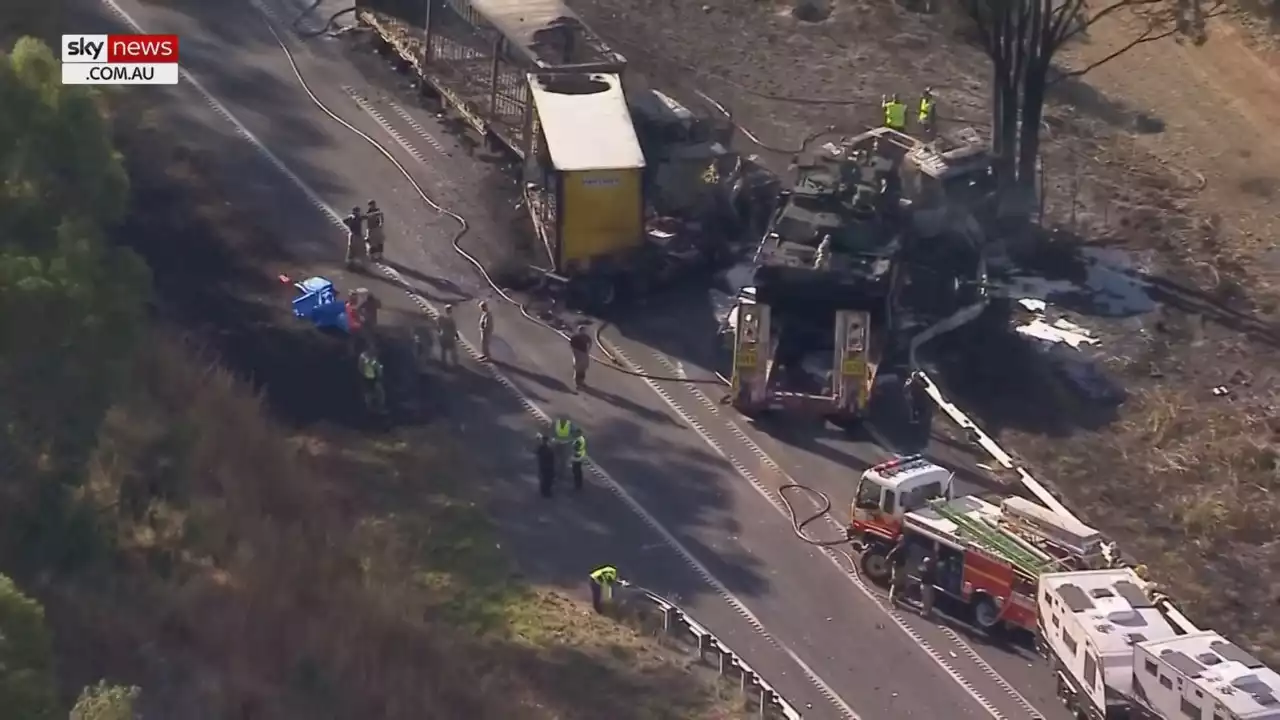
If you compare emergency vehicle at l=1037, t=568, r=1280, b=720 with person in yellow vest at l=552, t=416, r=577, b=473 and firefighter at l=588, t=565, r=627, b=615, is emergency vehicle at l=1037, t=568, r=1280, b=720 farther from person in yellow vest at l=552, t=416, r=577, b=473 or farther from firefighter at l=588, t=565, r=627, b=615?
person in yellow vest at l=552, t=416, r=577, b=473

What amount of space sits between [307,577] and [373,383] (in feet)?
23.8

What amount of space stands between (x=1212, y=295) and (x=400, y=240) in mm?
19073

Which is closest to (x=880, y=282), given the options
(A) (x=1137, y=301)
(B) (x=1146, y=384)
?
(B) (x=1146, y=384)

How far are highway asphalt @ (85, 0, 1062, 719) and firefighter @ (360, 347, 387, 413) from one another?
4.87ft

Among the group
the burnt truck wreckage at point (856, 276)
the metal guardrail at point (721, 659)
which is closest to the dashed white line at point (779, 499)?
the burnt truck wreckage at point (856, 276)

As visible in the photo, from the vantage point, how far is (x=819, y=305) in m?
36.0

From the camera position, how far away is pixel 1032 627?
27953mm

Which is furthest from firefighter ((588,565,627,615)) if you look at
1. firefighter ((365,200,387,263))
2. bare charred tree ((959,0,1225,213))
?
bare charred tree ((959,0,1225,213))

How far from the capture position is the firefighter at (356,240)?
3975 cm

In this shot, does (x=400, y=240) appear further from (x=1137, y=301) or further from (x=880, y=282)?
(x=1137, y=301)

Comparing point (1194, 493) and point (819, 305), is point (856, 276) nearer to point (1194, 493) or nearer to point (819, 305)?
point (819, 305)

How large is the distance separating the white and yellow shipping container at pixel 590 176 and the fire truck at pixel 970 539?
10.5 metres

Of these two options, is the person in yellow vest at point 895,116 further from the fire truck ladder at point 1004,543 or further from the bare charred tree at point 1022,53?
the fire truck ladder at point 1004,543

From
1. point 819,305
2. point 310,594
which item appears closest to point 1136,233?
point 819,305
